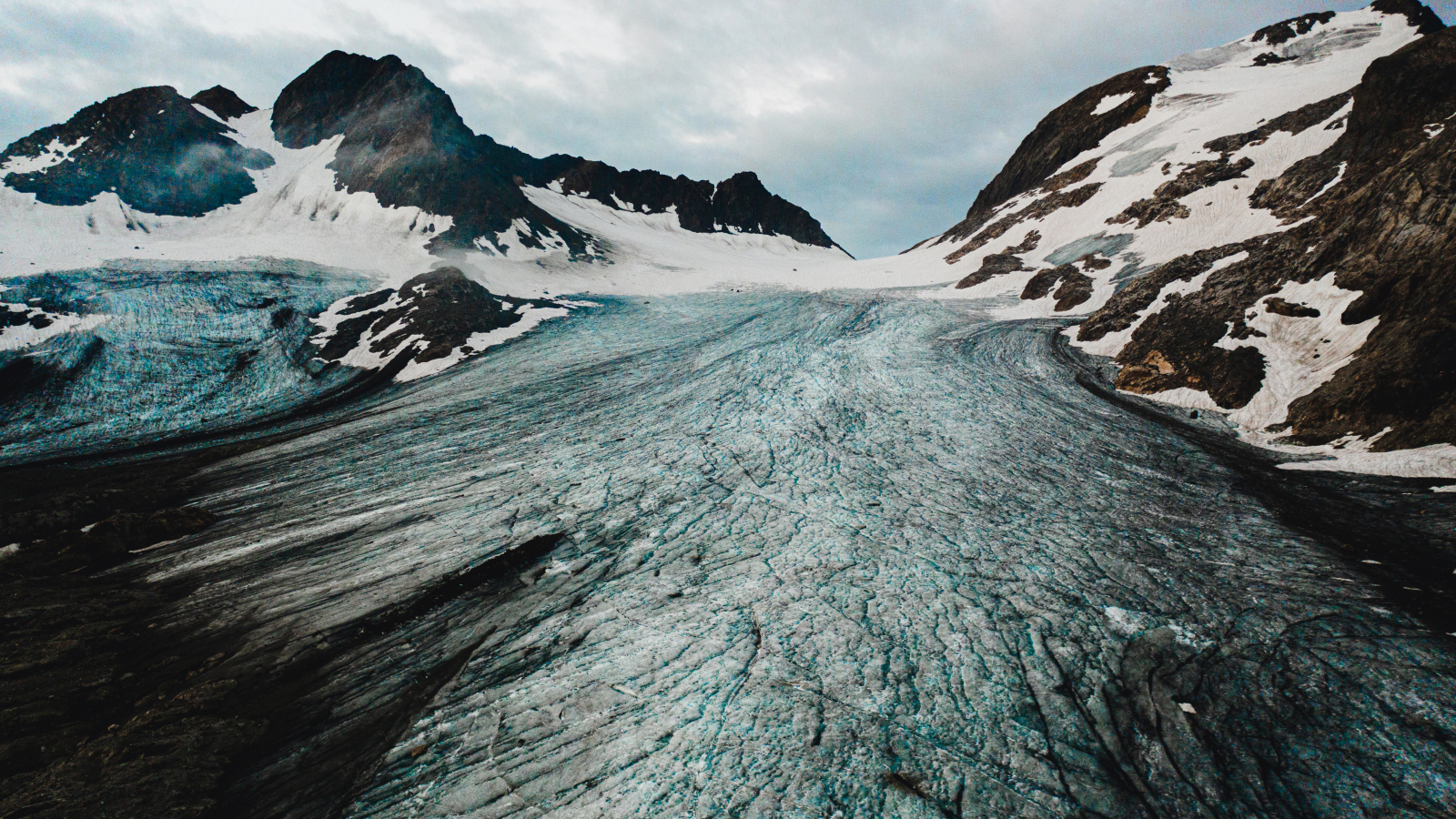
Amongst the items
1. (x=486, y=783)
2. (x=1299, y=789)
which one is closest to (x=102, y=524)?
(x=486, y=783)

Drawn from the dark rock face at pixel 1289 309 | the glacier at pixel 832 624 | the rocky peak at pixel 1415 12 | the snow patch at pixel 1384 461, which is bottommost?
the glacier at pixel 832 624

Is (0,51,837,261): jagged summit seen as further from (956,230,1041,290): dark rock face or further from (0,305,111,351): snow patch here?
(956,230,1041,290): dark rock face

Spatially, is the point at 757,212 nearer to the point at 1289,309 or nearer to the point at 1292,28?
the point at 1292,28

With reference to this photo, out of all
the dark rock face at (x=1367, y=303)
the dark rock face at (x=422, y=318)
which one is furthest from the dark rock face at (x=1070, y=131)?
the dark rock face at (x=422, y=318)

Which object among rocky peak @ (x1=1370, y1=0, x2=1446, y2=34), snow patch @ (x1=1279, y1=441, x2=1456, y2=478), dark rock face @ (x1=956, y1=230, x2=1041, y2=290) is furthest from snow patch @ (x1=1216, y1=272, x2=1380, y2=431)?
rocky peak @ (x1=1370, y1=0, x2=1446, y2=34)

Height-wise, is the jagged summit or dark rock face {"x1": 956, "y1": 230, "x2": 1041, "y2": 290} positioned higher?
the jagged summit

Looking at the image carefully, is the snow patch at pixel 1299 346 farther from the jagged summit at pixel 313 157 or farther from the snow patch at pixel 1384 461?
the jagged summit at pixel 313 157
